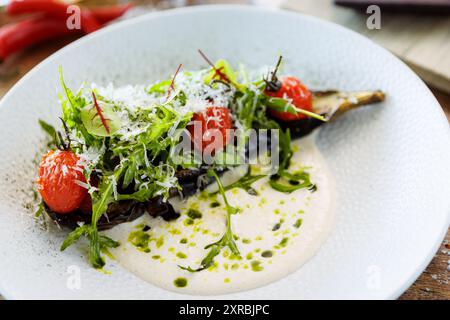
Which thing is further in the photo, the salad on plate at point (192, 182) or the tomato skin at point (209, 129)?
the tomato skin at point (209, 129)

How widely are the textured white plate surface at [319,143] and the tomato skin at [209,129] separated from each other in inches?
23.6

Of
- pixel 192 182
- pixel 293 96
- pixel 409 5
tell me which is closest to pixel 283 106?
pixel 293 96

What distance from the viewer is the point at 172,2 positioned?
12.3ft

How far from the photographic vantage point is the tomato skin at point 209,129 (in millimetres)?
2395

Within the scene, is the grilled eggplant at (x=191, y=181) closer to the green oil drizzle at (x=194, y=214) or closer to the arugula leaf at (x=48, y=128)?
the green oil drizzle at (x=194, y=214)

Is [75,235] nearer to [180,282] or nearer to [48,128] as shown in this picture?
[180,282]

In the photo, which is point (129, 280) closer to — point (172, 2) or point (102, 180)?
point (102, 180)

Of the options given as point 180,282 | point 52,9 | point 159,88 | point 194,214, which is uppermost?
point 52,9

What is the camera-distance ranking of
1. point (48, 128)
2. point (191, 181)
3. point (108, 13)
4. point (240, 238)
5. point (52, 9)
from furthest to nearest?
point (108, 13) < point (52, 9) < point (48, 128) < point (191, 181) < point (240, 238)

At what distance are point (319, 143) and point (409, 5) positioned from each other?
1.22 m

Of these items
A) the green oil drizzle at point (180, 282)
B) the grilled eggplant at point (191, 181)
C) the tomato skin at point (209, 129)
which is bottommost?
the green oil drizzle at point (180, 282)

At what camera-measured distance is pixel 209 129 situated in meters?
2.41

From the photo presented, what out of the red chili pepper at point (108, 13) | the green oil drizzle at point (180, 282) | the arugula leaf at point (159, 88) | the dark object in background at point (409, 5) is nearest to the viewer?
the green oil drizzle at point (180, 282)

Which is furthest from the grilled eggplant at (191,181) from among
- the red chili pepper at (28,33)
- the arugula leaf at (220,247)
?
the red chili pepper at (28,33)
